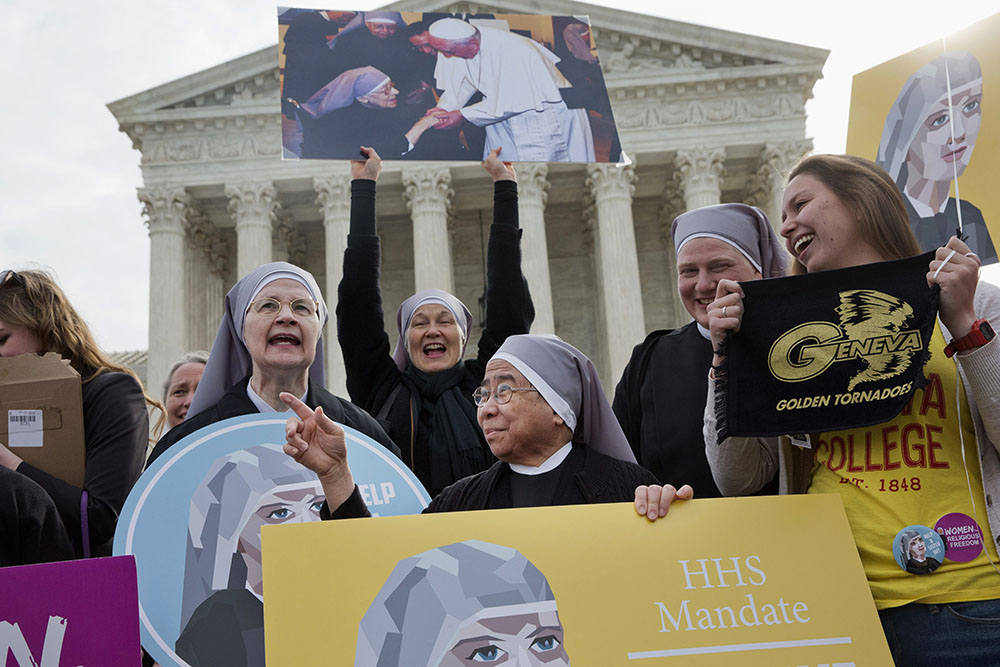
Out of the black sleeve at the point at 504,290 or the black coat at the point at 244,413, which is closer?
the black coat at the point at 244,413

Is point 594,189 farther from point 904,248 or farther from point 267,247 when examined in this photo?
point 904,248

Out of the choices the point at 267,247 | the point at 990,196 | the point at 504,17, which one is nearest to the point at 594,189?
the point at 267,247

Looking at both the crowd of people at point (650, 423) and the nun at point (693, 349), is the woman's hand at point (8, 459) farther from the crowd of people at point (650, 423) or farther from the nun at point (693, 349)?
the nun at point (693, 349)

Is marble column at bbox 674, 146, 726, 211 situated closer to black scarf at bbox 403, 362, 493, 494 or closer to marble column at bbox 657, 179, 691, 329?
marble column at bbox 657, 179, 691, 329

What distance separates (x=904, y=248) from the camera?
3291 millimetres

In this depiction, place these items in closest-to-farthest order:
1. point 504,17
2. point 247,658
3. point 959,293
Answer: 1. point 959,293
2. point 247,658
3. point 504,17

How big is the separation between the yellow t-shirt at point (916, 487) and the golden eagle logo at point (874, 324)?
13 cm

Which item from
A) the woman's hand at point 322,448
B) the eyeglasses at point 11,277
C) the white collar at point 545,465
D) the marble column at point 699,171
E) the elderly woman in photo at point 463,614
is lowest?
the elderly woman in photo at point 463,614

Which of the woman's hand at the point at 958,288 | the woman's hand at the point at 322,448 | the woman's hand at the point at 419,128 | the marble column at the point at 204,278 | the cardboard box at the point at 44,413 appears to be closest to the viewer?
the woman's hand at the point at 958,288

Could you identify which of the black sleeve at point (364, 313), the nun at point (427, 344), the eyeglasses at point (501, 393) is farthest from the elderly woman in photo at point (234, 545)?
the black sleeve at point (364, 313)

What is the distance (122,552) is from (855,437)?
251 centimetres

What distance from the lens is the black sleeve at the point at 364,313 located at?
5.32 m

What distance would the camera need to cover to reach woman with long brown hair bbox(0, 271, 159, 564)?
12.4 ft

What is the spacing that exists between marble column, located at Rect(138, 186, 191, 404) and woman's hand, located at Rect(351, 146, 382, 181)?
22964 millimetres
